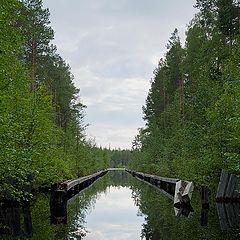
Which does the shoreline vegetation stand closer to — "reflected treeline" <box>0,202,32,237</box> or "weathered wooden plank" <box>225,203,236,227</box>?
"reflected treeline" <box>0,202,32,237</box>

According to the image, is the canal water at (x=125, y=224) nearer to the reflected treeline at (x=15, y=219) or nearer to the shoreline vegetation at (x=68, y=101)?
the reflected treeline at (x=15, y=219)

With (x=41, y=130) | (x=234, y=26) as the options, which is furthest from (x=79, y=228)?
(x=234, y=26)

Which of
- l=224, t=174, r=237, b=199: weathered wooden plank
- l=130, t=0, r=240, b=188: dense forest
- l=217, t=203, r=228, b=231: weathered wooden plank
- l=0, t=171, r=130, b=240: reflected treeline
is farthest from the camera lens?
l=130, t=0, r=240, b=188: dense forest

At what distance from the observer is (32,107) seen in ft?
68.4

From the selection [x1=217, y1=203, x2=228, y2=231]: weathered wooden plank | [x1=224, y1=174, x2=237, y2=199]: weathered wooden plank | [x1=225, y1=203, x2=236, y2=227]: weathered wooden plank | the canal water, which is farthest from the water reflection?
[x1=224, y1=174, x2=237, y2=199]: weathered wooden plank

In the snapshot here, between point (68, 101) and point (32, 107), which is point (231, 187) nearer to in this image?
point (32, 107)

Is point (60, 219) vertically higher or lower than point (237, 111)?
lower

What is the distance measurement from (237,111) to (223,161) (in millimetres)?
4575

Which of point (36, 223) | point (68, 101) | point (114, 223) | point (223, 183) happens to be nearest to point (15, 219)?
point (36, 223)

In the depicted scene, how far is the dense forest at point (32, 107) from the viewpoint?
12461mm

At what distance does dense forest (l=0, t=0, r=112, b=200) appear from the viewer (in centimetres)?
1246

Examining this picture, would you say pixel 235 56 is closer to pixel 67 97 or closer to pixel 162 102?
pixel 67 97

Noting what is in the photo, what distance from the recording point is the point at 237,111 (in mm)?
15281

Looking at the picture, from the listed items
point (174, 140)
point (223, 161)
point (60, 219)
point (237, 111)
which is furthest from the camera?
point (174, 140)
